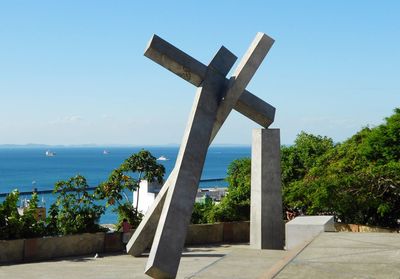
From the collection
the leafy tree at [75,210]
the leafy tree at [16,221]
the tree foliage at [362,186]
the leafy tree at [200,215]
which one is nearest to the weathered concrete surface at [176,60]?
the leafy tree at [16,221]

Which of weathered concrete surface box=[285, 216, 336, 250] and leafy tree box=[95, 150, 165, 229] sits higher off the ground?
leafy tree box=[95, 150, 165, 229]

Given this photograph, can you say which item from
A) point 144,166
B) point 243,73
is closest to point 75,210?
point 144,166

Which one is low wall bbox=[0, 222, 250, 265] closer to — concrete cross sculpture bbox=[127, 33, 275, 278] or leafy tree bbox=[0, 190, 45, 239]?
leafy tree bbox=[0, 190, 45, 239]

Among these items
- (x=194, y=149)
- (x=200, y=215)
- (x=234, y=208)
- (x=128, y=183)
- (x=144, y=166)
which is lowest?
(x=200, y=215)

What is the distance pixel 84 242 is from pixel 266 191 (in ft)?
21.0

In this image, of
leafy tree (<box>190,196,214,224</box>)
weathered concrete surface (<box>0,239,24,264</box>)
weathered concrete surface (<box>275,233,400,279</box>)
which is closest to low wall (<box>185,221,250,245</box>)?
leafy tree (<box>190,196,214,224</box>)

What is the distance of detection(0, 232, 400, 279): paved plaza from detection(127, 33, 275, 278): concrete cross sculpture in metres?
0.91

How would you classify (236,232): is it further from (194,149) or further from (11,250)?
(194,149)

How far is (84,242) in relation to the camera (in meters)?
18.7

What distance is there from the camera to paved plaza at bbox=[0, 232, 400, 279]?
8.31 m

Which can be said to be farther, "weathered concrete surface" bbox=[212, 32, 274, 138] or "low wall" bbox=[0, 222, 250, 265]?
"low wall" bbox=[0, 222, 250, 265]

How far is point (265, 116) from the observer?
1596 cm

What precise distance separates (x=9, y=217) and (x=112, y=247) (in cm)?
346

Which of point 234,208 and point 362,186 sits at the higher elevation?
point 362,186
